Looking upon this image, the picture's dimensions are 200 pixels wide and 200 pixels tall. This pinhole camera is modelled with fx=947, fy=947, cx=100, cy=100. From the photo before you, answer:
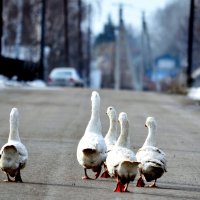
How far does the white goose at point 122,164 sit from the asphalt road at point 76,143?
19 centimetres

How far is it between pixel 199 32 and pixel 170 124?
60.8 m

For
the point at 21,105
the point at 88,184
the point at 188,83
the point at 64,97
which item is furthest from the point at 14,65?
the point at 88,184

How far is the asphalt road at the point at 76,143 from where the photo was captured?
11.8 metres

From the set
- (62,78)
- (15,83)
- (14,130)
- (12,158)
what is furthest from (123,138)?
(62,78)

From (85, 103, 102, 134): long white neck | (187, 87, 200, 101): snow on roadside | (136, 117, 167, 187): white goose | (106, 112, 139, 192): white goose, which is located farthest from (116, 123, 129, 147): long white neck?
(187, 87, 200, 101): snow on roadside

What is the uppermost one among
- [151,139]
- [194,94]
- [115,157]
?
[151,139]

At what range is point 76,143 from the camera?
715 inches

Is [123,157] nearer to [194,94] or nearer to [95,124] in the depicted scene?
[95,124]

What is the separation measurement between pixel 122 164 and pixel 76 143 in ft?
22.5

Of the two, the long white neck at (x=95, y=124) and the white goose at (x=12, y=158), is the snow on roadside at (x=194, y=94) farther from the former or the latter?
the white goose at (x=12, y=158)

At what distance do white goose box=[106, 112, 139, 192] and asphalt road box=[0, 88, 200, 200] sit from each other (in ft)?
0.63

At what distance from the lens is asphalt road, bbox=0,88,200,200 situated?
11836 millimetres

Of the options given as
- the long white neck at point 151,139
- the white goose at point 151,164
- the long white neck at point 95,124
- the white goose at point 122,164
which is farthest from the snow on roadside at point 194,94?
the white goose at point 122,164

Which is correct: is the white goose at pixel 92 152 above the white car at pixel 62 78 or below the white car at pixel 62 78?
above
